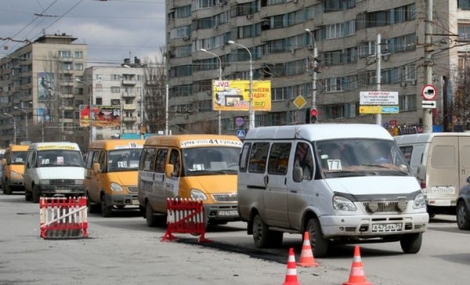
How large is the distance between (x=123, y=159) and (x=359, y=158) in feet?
44.3

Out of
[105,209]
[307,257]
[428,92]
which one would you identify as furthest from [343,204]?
[428,92]

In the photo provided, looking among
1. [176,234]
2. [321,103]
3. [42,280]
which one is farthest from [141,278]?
[321,103]

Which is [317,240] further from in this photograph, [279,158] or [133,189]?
[133,189]

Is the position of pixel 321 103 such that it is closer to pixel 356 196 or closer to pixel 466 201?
pixel 466 201

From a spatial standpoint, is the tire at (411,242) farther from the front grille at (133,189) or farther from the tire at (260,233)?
the front grille at (133,189)

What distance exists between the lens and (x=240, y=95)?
206ft

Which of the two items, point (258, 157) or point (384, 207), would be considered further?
point (258, 157)

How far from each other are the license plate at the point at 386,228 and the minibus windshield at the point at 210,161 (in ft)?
24.3

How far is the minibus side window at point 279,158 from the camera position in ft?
54.4

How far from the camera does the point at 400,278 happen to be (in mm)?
12680

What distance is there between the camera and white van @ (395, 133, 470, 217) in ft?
78.5

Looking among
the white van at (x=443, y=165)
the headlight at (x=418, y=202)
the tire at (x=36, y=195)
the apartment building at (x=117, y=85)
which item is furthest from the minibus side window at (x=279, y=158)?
the apartment building at (x=117, y=85)

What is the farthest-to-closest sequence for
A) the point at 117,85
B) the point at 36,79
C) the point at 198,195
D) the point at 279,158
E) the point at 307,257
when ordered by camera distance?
the point at 117,85 < the point at 36,79 < the point at 198,195 < the point at 279,158 < the point at 307,257

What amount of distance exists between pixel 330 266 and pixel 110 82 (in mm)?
134467
